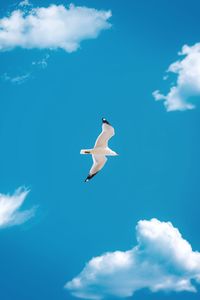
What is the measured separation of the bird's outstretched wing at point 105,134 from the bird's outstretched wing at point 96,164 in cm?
58

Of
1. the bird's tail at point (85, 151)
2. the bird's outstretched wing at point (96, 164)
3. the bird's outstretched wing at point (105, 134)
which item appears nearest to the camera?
the bird's outstretched wing at point (105, 134)

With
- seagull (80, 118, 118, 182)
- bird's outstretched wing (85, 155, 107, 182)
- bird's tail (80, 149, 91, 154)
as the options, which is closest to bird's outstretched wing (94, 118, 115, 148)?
seagull (80, 118, 118, 182)

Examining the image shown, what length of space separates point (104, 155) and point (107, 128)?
1213 millimetres

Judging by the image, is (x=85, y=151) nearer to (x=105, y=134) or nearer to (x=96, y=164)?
(x=105, y=134)

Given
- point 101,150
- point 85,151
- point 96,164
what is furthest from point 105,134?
point 96,164

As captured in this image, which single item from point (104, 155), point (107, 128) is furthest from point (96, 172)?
point (107, 128)

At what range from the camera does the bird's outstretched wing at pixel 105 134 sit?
691 inches

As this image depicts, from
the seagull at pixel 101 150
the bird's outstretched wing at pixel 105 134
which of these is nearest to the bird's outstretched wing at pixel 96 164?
the seagull at pixel 101 150

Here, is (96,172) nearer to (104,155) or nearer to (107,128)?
(104,155)

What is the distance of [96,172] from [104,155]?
0.83 m

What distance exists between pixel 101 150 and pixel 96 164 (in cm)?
75

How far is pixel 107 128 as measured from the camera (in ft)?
57.7

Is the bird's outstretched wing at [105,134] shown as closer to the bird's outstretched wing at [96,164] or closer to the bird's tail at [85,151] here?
the bird's tail at [85,151]

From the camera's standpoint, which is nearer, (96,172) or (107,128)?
(107,128)
